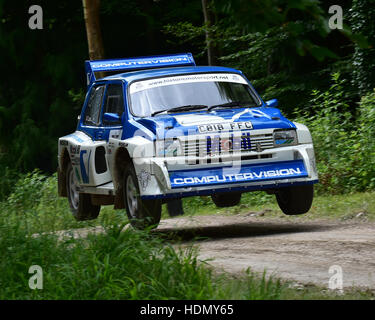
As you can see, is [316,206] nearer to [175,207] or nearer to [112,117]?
[175,207]

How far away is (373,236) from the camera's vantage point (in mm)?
10336

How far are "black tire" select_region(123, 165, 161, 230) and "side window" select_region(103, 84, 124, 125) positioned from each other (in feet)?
4.24

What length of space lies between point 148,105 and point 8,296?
4943mm

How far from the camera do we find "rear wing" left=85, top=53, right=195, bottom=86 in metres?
13.7

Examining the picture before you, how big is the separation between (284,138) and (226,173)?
35.8 inches

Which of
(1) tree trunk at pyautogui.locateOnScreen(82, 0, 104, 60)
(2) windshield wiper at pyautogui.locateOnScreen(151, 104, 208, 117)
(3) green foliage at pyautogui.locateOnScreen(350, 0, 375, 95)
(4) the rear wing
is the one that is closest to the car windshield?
(2) windshield wiper at pyautogui.locateOnScreen(151, 104, 208, 117)

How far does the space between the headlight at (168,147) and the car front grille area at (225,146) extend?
0.08 metres

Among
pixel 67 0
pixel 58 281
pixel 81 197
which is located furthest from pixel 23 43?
pixel 58 281

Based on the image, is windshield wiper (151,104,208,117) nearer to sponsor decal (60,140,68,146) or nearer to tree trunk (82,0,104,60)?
sponsor decal (60,140,68,146)

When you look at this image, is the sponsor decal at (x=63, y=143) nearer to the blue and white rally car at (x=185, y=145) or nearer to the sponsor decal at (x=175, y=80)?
the blue and white rally car at (x=185, y=145)

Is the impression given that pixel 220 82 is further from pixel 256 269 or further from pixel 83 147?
pixel 256 269

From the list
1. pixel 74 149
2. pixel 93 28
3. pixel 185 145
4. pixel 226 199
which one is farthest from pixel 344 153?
pixel 93 28

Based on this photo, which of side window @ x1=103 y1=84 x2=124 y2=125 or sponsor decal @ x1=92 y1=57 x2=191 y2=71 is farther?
sponsor decal @ x1=92 y1=57 x2=191 y2=71

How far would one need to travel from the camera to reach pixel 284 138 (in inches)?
434
